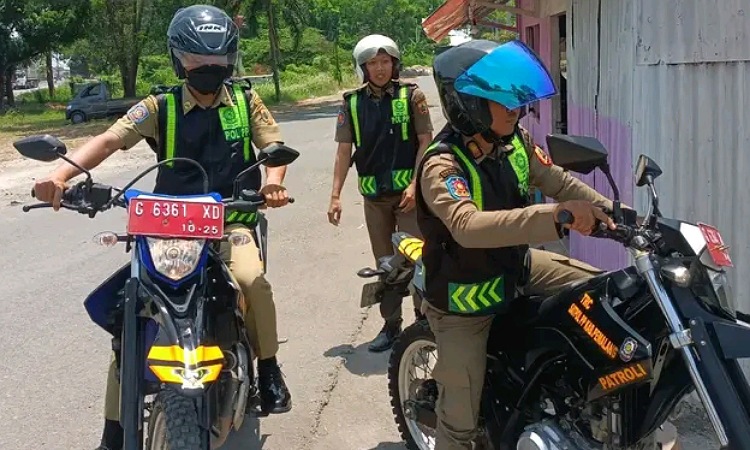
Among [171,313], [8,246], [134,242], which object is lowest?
[8,246]

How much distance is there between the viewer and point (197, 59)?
3852mm

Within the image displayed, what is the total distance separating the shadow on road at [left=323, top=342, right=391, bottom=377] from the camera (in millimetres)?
5336

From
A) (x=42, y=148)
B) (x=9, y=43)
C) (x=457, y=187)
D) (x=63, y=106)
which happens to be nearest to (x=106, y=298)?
(x=42, y=148)

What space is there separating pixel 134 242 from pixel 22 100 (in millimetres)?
52855

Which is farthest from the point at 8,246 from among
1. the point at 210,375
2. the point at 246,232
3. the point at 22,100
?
the point at 22,100

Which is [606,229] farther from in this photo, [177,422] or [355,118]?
[355,118]

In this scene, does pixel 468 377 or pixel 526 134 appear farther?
pixel 526 134

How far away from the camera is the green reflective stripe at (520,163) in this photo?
10.4 ft

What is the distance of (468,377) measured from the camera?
3.13 m

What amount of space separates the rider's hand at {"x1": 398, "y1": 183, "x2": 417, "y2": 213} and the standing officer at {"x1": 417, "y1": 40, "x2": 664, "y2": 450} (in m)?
1.94

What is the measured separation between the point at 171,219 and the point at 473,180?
3.76ft

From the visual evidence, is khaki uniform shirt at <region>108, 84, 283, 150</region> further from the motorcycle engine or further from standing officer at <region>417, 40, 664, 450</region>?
the motorcycle engine

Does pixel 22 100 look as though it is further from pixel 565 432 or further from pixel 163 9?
pixel 565 432

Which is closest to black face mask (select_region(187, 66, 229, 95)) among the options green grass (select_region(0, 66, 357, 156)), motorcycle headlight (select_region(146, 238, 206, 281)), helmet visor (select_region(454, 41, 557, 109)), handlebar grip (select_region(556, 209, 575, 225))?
motorcycle headlight (select_region(146, 238, 206, 281))
